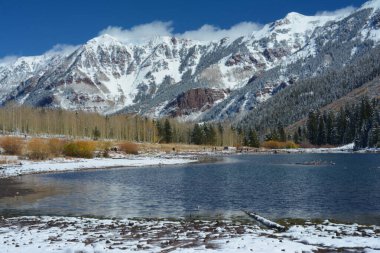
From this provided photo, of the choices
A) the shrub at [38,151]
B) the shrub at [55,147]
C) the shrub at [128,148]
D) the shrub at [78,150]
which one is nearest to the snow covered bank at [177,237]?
the shrub at [38,151]

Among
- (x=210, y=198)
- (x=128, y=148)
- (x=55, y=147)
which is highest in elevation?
(x=55, y=147)

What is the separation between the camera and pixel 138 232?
27297 mm

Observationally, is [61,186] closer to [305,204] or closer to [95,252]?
[305,204]

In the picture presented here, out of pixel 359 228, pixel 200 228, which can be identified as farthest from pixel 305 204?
pixel 200 228

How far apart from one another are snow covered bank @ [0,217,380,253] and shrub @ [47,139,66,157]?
88.4m

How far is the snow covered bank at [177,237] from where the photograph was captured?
22797 millimetres

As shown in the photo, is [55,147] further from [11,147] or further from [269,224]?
[269,224]

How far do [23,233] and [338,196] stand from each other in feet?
96.9

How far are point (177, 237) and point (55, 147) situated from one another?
99.4 metres

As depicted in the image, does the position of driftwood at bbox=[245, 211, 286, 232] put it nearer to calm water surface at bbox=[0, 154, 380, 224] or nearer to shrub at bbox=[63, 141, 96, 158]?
calm water surface at bbox=[0, 154, 380, 224]

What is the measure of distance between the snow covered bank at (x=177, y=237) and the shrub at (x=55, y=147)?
8835 cm

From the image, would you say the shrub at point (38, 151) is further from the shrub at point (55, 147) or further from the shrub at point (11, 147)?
the shrub at point (11, 147)

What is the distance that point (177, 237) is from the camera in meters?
25.4

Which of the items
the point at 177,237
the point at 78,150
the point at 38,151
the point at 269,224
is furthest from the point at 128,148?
the point at 177,237
